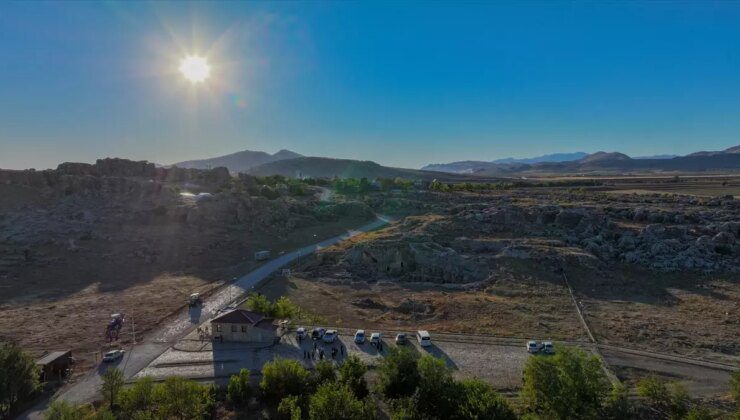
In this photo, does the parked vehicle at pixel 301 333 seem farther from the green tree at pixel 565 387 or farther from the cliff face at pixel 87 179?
the cliff face at pixel 87 179

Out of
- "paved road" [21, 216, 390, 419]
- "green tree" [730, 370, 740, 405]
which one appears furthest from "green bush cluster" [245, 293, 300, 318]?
"green tree" [730, 370, 740, 405]

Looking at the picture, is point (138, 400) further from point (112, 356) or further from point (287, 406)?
point (112, 356)

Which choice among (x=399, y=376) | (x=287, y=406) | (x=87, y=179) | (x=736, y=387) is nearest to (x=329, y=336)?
(x=399, y=376)

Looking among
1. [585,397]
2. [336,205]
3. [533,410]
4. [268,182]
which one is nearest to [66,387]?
[533,410]

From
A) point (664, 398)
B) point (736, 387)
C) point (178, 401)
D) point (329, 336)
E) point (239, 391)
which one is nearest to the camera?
point (178, 401)

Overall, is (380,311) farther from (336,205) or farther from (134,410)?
(336,205)
